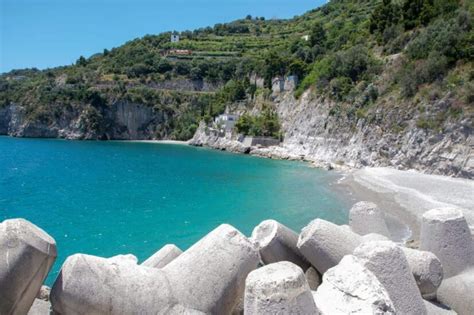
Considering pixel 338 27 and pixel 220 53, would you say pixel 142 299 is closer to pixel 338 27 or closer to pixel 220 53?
pixel 338 27

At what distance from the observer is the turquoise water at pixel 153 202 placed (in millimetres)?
23231

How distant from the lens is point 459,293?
290 inches

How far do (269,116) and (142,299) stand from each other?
80520 millimetres

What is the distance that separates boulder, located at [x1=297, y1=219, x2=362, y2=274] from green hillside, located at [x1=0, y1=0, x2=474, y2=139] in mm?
40700

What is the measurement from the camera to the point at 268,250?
748 cm

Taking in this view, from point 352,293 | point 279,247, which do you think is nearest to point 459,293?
point 279,247

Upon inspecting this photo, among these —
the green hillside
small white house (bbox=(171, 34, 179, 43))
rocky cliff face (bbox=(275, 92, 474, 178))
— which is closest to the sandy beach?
rocky cliff face (bbox=(275, 92, 474, 178))

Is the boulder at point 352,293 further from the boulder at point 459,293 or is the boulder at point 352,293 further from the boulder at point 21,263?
the boulder at point 21,263

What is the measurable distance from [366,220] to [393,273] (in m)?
4.19

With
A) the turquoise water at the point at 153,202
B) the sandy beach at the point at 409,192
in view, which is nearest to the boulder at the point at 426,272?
the turquoise water at the point at 153,202

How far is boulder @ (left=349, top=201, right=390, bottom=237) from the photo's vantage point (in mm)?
9766

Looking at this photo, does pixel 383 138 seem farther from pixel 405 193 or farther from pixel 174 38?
pixel 174 38

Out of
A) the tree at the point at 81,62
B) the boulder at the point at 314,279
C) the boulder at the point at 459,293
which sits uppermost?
the tree at the point at 81,62

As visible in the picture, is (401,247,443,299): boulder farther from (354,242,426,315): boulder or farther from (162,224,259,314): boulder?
(162,224,259,314): boulder
